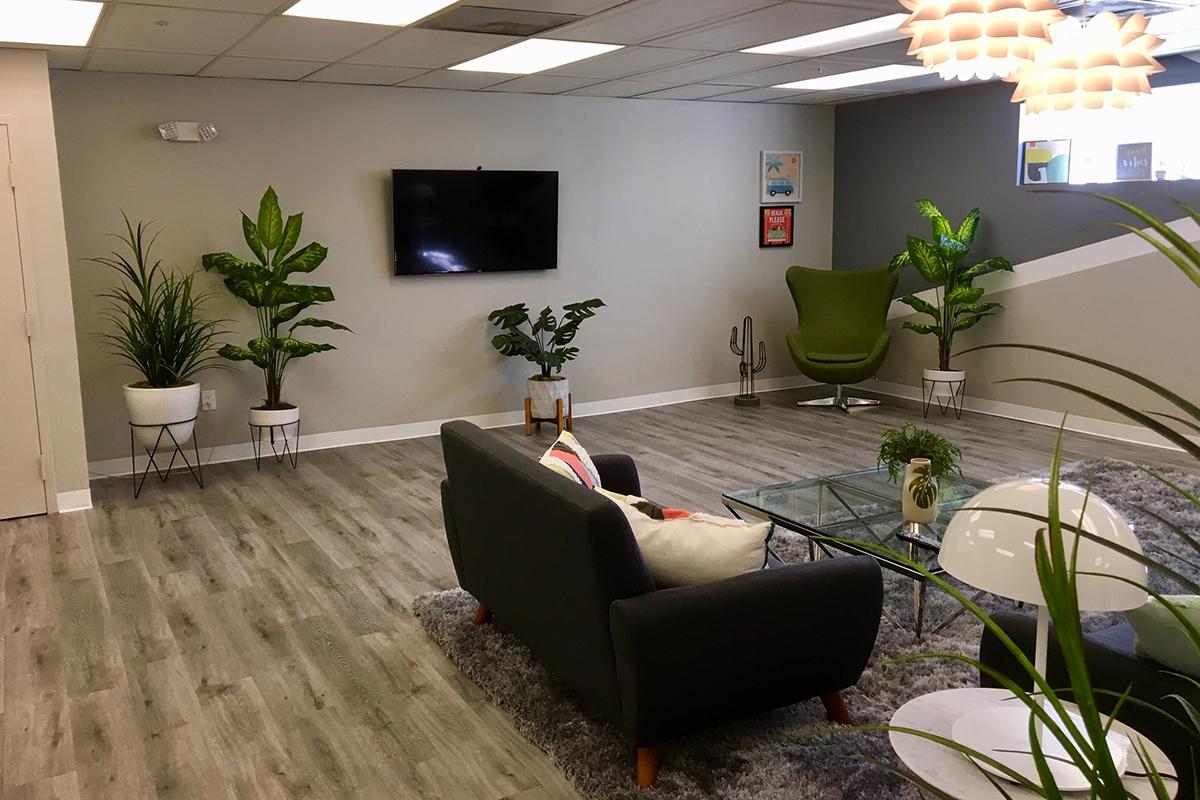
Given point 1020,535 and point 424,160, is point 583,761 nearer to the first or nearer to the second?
point 1020,535

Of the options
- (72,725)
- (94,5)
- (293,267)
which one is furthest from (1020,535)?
(293,267)

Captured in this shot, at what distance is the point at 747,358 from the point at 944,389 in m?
1.66

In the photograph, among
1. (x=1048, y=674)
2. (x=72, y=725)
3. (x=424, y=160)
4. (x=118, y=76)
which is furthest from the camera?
(x=424, y=160)

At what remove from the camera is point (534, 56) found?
573 centimetres

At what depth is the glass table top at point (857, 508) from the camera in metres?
3.68

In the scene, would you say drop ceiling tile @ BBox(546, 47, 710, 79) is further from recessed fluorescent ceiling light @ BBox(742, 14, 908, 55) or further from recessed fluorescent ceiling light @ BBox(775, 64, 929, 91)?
recessed fluorescent ceiling light @ BBox(775, 64, 929, 91)

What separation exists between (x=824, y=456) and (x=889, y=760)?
3.63 m

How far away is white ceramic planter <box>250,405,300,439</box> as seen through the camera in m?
6.09

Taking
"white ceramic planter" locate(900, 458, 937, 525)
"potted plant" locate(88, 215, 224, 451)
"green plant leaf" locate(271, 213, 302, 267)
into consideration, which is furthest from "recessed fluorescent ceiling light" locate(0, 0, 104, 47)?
"white ceramic planter" locate(900, 458, 937, 525)

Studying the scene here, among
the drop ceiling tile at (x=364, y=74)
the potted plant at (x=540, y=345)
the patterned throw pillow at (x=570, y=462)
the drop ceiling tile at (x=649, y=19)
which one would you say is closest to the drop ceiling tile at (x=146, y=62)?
the drop ceiling tile at (x=364, y=74)

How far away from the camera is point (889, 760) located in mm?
2816

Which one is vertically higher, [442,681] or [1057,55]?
[1057,55]

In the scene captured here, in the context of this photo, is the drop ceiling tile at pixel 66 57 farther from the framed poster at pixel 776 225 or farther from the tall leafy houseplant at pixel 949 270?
the tall leafy houseplant at pixel 949 270

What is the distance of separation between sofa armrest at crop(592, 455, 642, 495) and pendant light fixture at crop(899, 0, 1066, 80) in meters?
1.78
